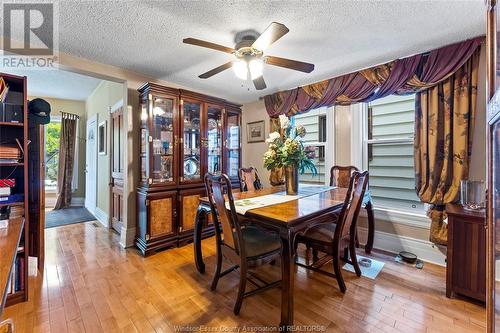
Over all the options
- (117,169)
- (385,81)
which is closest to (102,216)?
(117,169)

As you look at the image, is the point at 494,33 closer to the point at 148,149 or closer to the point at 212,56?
the point at 212,56

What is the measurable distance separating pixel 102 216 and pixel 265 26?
4.11 m

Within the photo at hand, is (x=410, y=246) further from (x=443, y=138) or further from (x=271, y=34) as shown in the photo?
(x=271, y=34)

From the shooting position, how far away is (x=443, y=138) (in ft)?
7.72

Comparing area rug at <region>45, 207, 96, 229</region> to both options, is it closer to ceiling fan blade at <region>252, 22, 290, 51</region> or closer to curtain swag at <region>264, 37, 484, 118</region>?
curtain swag at <region>264, 37, 484, 118</region>

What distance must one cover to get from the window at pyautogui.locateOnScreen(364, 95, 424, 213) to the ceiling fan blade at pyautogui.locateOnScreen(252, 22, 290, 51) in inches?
81.5

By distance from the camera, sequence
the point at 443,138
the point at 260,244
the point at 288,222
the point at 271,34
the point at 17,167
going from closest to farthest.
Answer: the point at 288,222 < the point at 271,34 < the point at 260,244 < the point at 17,167 < the point at 443,138

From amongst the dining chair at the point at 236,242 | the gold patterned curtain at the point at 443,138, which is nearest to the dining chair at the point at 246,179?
the dining chair at the point at 236,242

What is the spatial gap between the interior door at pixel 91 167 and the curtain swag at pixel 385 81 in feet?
12.7

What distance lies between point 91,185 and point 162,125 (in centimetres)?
303

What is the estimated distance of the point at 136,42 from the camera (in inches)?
89.2

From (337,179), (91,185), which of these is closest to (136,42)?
(337,179)

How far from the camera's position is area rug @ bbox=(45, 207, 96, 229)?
160 inches

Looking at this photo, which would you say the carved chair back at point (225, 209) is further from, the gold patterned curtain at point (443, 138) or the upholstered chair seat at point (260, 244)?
the gold patterned curtain at point (443, 138)
